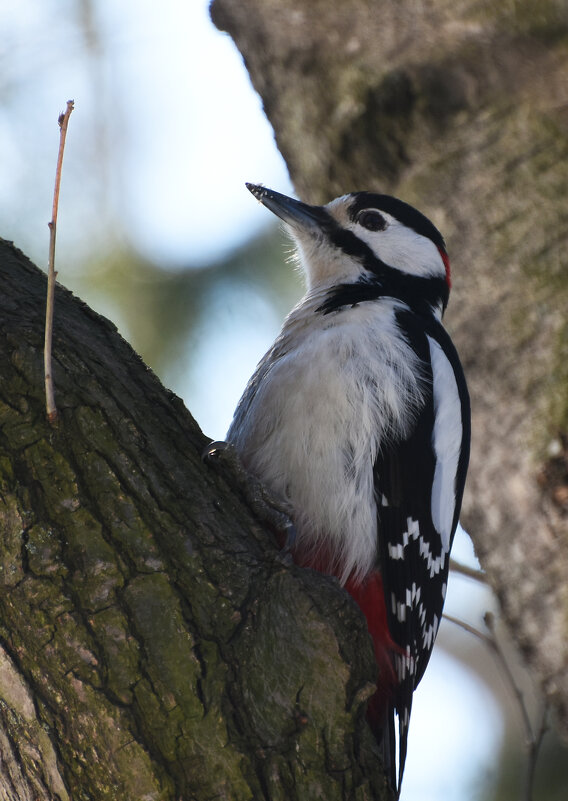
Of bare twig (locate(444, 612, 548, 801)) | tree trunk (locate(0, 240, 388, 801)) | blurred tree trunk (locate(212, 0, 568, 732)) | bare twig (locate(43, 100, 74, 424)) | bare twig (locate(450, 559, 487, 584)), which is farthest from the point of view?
bare twig (locate(450, 559, 487, 584))

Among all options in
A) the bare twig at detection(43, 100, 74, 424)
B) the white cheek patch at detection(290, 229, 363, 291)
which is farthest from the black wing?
the bare twig at detection(43, 100, 74, 424)

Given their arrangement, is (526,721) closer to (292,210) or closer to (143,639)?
(143,639)

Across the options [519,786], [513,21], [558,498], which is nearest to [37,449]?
[558,498]

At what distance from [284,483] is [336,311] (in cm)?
54

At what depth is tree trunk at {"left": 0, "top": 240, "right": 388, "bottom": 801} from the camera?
136 centimetres

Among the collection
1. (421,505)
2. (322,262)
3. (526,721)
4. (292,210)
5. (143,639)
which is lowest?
(143,639)

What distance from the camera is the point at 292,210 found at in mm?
2990

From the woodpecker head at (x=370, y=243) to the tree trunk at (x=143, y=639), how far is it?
149 centimetres

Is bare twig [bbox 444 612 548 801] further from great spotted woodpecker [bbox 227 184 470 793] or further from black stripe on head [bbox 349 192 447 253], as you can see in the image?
black stripe on head [bbox 349 192 447 253]

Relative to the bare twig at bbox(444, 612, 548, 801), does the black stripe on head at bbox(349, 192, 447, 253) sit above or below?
above

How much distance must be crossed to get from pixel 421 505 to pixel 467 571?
0.65m

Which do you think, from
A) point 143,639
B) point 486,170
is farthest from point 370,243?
point 143,639

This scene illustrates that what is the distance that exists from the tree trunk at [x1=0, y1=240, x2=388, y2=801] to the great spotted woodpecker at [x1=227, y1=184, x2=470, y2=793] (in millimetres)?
637

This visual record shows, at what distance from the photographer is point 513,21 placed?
2809 millimetres
